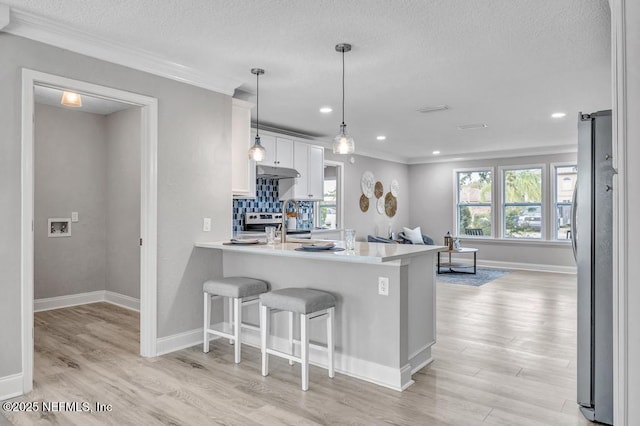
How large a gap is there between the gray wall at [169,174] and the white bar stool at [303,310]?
1034 millimetres

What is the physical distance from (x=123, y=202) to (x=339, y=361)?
3.60 m

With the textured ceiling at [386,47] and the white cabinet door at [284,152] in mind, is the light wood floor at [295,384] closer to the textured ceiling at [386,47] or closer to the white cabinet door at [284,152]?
the textured ceiling at [386,47]

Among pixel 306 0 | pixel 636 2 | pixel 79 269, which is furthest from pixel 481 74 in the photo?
pixel 79 269

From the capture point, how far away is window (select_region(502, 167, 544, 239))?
8.41 metres

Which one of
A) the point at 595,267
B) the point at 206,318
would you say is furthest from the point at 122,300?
the point at 595,267

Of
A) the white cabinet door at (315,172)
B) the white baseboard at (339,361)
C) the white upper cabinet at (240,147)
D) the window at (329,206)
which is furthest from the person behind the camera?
the window at (329,206)

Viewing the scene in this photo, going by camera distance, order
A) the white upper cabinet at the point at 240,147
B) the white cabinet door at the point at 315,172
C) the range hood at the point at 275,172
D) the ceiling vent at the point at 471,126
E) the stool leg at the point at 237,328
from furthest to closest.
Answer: the white cabinet door at the point at 315,172, the ceiling vent at the point at 471,126, the range hood at the point at 275,172, the white upper cabinet at the point at 240,147, the stool leg at the point at 237,328

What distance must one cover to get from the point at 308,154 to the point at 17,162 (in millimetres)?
4305

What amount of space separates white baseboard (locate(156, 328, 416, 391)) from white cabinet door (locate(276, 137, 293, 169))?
2.92 meters

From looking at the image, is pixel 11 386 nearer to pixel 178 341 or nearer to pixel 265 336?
pixel 178 341

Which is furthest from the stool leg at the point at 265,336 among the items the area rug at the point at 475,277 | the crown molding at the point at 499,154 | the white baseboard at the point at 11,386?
the crown molding at the point at 499,154

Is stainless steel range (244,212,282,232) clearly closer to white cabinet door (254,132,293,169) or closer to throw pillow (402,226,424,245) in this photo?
white cabinet door (254,132,293,169)

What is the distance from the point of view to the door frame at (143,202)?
2.72 metres

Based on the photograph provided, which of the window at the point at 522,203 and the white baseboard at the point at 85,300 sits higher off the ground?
the window at the point at 522,203
